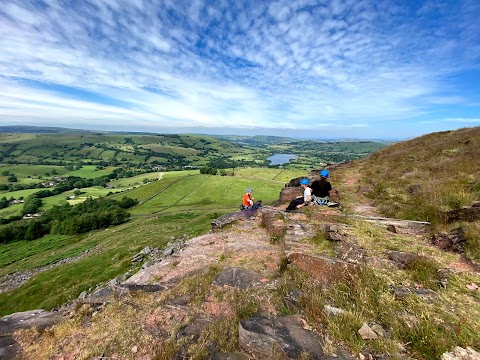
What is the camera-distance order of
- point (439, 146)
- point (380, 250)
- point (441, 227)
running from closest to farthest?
point (380, 250) → point (441, 227) → point (439, 146)

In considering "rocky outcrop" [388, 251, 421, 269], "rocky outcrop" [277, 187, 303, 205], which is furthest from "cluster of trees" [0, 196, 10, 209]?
Result: "rocky outcrop" [388, 251, 421, 269]

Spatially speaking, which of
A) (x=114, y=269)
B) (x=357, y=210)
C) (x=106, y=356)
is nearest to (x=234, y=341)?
(x=106, y=356)

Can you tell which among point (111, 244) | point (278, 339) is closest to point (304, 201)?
point (278, 339)

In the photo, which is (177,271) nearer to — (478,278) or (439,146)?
(478,278)

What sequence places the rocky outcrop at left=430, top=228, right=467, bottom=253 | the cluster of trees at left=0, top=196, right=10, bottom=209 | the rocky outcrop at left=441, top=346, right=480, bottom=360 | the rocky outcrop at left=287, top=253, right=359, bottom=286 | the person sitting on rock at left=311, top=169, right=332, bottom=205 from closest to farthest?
the rocky outcrop at left=441, top=346, right=480, bottom=360
the rocky outcrop at left=287, top=253, right=359, bottom=286
the rocky outcrop at left=430, top=228, right=467, bottom=253
the person sitting on rock at left=311, top=169, right=332, bottom=205
the cluster of trees at left=0, top=196, right=10, bottom=209

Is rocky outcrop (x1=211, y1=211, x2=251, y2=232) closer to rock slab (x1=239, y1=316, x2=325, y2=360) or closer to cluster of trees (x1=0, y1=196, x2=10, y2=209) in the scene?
rock slab (x1=239, y1=316, x2=325, y2=360)

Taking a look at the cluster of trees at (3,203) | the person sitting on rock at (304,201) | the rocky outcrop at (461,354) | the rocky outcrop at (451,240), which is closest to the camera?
the rocky outcrop at (461,354)

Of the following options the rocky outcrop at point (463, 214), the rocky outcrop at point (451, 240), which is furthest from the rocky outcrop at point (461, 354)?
the rocky outcrop at point (463, 214)

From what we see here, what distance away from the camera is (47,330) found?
7.77m

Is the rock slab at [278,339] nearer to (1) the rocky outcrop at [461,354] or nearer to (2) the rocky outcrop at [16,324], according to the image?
(1) the rocky outcrop at [461,354]

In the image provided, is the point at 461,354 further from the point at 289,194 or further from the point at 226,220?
the point at 289,194

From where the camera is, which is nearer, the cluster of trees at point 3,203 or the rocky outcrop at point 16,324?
the rocky outcrop at point 16,324

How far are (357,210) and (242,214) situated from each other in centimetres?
796

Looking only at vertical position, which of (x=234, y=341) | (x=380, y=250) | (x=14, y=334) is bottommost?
(x=14, y=334)
